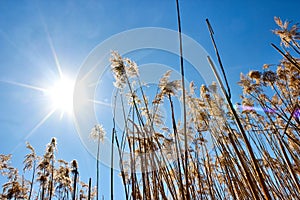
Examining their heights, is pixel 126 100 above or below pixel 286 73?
below

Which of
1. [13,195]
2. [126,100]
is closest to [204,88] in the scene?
[126,100]

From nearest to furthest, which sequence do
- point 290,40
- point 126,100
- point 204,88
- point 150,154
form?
point 150,154, point 126,100, point 204,88, point 290,40

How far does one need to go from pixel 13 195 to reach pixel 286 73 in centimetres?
677

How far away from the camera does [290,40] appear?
404 cm

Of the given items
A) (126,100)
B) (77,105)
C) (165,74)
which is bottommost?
(126,100)

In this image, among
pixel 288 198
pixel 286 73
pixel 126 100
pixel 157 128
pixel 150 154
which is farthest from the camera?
pixel 286 73

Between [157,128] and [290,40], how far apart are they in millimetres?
3558

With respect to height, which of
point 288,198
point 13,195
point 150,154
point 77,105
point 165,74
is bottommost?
point 288,198

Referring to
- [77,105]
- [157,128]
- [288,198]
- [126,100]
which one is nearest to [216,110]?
[157,128]

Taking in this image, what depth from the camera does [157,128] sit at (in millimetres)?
2459

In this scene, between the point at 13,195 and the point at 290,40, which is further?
the point at 13,195

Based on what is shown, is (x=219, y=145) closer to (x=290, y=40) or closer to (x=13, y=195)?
(x=290, y=40)

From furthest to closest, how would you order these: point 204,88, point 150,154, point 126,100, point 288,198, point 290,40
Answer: point 290,40 < point 204,88 < point 288,198 < point 126,100 < point 150,154

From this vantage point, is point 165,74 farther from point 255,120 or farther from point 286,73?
point 286,73
